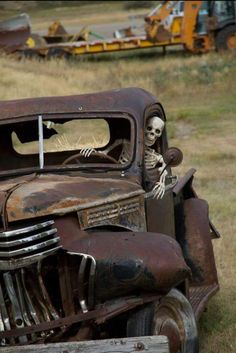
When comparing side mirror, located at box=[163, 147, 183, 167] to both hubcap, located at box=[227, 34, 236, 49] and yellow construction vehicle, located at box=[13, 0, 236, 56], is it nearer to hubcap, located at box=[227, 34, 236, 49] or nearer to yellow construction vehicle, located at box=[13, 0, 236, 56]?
yellow construction vehicle, located at box=[13, 0, 236, 56]

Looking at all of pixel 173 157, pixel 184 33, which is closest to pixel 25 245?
pixel 173 157

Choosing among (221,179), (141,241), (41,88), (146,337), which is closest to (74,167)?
(141,241)


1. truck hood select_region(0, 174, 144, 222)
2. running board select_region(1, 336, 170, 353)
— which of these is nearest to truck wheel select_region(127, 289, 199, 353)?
running board select_region(1, 336, 170, 353)

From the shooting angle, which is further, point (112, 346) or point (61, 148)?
point (61, 148)

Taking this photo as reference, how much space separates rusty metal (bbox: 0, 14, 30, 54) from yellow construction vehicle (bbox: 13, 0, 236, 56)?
1696 mm

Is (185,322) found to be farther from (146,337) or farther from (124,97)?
(124,97)

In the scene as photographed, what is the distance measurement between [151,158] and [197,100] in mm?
14566

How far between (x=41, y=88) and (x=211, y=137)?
5272mm

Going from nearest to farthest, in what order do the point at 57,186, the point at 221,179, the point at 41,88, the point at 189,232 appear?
the point at 57,186
the point at 189,232
the point at 221,179
the point at 41,88

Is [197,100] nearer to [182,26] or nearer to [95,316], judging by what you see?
[182,26]

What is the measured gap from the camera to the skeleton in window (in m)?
6.39

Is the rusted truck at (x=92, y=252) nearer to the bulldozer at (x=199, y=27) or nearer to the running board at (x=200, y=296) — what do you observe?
the running board at (x=200, y=296)

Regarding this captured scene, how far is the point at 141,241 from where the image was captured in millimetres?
5176

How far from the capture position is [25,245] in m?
4.90
